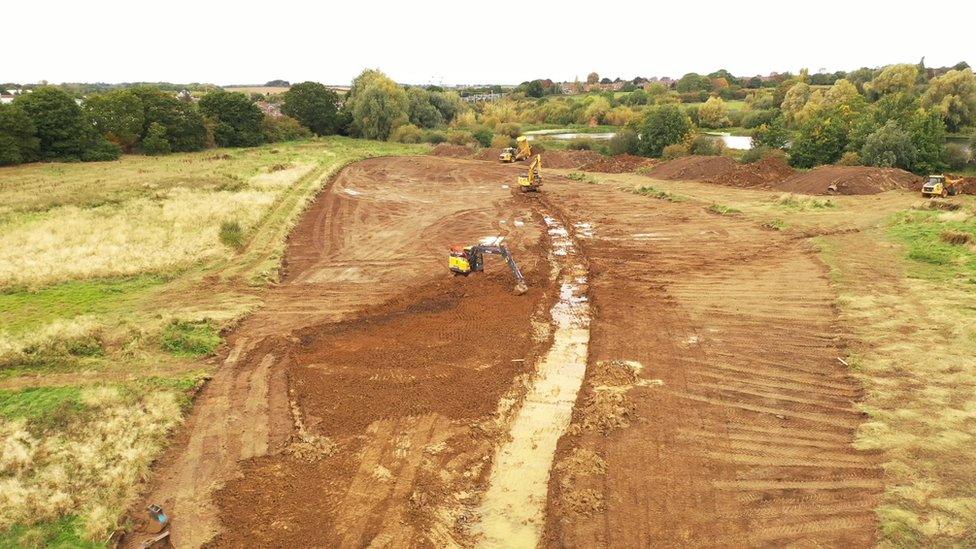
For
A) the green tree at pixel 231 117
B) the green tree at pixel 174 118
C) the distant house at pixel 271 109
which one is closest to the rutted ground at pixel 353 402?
the green tree at pixel 174 118

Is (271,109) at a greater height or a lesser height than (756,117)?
greater

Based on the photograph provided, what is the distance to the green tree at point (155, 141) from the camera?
163 feet

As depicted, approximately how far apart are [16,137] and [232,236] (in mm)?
33334

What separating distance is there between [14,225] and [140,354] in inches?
661

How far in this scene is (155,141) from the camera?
4972 cm

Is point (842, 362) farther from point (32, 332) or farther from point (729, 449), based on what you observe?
point (32, 332)

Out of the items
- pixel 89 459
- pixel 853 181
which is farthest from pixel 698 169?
pixel 89 459

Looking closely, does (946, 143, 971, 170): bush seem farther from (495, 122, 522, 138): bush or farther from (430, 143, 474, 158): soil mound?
(495, 122, 522, 138): bush

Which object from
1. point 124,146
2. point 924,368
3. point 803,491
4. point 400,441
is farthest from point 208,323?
point 124,146

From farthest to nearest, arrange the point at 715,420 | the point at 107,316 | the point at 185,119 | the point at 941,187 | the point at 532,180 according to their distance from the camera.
→ the point at 185,119, the point at 532,180, the point at 941,187, the point at 107,316, the point at 715,420

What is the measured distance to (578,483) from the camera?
8.89 meters

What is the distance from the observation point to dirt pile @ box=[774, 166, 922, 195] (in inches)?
1209

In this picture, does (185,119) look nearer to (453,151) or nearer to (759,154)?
(453,151)

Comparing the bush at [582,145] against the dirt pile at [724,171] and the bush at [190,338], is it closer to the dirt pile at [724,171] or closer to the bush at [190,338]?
the dirt pile at [724,171]
